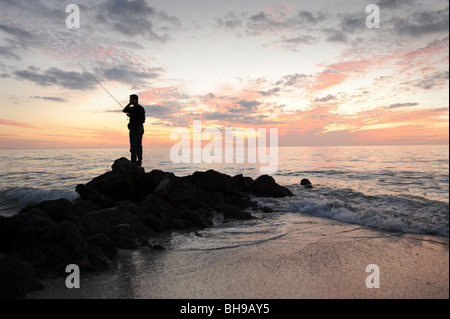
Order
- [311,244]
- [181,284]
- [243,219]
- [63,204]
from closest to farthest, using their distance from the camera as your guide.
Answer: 1. [181,284]
2. [311,244]
3. [63,204]
4. [243,219]

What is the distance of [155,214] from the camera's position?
810cm

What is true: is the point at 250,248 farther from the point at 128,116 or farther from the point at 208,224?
the point at 128,116

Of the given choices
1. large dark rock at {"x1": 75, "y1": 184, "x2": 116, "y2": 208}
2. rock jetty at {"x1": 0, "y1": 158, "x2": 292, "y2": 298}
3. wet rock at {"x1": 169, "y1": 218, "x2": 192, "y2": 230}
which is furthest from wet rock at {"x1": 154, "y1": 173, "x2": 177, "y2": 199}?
wet rock at {"x1": 169, "y1": 218, "x2": 192, "y2": 230}

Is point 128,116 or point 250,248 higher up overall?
point 128,116

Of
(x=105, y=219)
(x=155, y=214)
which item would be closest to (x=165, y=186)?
(x=155, y=214)

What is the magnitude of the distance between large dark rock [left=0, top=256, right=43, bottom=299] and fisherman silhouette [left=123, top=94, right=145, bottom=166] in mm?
8403

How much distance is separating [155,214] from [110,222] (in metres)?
1.39

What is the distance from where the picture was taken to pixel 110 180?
1068 cm

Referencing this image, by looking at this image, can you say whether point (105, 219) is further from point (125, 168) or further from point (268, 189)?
point (268, 189)

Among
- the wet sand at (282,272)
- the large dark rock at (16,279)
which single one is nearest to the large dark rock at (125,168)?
the wet sand at (282,272)

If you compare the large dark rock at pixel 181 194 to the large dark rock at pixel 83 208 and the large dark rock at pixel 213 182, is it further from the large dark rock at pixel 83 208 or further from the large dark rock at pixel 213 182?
the large dark rock at pixel 83 208

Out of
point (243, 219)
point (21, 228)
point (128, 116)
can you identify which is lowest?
point (243, 219)
